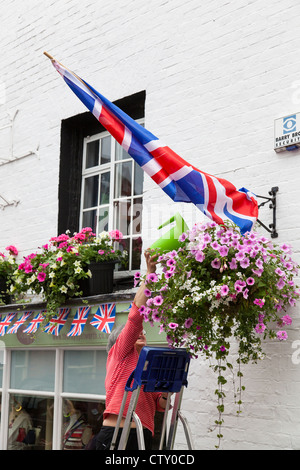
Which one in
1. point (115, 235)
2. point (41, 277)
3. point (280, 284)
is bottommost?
point (280, 284)

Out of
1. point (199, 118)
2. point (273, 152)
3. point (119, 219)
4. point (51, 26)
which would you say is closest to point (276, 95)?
point (273, 152)

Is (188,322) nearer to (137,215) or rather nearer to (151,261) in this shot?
(151,261)

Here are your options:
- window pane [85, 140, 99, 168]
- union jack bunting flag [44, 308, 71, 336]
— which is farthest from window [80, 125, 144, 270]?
union jack bunting flag [44, 308, 71, 336]

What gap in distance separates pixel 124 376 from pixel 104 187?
8.73ft

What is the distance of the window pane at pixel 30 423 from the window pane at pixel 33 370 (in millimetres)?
129

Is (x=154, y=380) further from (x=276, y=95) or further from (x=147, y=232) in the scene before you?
(x=276, y=95)

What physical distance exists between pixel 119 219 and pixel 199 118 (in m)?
1.46

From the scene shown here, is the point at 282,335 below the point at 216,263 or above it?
below

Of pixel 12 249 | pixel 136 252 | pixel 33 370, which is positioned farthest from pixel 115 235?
pixel 33 370

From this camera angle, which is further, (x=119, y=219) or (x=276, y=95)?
(x=119, y=219)

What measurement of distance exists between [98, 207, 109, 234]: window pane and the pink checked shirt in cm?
214

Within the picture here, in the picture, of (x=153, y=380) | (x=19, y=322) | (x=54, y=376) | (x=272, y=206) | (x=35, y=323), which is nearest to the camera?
(x=153, y=380)

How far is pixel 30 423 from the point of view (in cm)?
663
